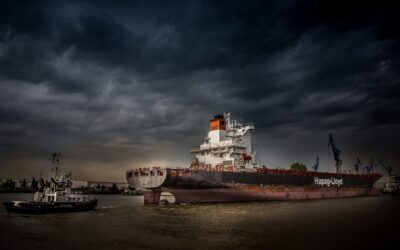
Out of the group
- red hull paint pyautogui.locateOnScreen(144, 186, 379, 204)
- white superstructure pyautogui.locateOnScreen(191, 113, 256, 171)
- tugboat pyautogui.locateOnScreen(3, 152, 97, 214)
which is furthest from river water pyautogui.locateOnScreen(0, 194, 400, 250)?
white superstructure pyautogui.locateOnScreen(191, 113, 256, 171)

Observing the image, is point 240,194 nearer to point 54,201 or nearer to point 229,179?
point 229,179

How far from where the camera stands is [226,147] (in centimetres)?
5038

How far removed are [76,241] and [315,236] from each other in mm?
15053

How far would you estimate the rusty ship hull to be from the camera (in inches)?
1616

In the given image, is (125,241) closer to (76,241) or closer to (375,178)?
(76,241)

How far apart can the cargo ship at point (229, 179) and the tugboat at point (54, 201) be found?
9.62 metres

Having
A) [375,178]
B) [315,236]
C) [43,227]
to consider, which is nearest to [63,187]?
[43,227]

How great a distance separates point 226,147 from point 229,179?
7.78 m

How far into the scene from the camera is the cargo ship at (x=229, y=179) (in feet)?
136

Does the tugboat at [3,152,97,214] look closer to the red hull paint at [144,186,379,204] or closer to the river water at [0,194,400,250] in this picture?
the river water at [0,194,400,250]

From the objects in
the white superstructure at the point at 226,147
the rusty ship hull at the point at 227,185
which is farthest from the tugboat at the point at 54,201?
the white superstructure at the point at 226,147

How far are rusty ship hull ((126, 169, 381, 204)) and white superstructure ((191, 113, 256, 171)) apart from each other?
3541 mm

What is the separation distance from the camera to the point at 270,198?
161 feet

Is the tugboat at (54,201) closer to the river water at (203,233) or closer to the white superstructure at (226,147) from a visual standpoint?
the river water at (203,233)
